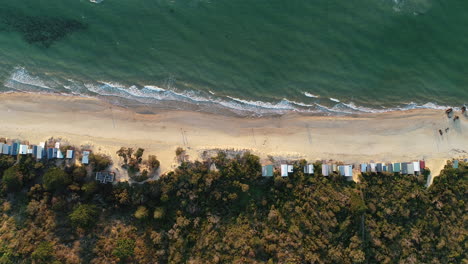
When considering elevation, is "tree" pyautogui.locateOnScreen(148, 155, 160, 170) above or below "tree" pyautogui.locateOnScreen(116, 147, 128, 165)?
below

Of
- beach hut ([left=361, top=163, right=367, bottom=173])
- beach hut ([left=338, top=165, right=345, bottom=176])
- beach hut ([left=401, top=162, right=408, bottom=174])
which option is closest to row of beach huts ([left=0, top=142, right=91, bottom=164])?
beach hut ([left=338, top=165, right=345, bottom=176])

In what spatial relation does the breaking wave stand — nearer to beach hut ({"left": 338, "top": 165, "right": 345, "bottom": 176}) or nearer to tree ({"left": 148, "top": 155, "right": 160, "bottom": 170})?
tree ({"left": 148, "top": 155, "right": 160, "bottom": 170})

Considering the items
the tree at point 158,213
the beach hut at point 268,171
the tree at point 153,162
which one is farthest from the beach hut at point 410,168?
the tree at point 153,162

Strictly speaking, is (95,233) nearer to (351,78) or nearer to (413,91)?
(351,78)

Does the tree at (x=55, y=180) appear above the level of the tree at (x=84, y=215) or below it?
above

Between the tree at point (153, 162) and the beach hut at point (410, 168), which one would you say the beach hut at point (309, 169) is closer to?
the beach hut at point (410, 168)

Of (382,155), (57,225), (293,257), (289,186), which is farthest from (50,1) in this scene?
(382,155)

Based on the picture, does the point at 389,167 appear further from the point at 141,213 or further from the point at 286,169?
the point at 141,213
